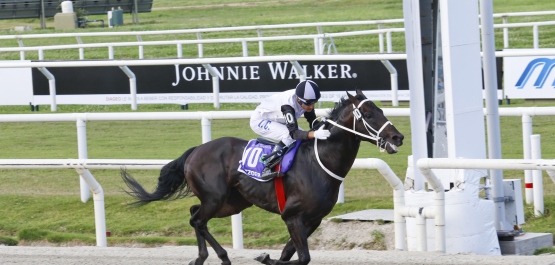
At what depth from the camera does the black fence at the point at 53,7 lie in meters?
23.8

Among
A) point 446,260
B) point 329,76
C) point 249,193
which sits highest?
point 329,76

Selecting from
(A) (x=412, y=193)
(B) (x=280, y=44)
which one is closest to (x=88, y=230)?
(A) (x=412, y=193)

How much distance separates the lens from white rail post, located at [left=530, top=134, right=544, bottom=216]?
698cm

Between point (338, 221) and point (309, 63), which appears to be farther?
point (309, 63)

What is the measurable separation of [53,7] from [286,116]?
2035 cm

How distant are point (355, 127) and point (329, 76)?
18.4 feet

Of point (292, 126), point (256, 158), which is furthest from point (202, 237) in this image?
point (292, 126)

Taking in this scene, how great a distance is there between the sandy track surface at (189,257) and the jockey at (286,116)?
2.49ft

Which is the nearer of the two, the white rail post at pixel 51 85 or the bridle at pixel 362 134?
the bridle at pixel 362 134

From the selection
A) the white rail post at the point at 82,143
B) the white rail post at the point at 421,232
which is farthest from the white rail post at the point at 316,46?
the white rail post at the point at 421,232

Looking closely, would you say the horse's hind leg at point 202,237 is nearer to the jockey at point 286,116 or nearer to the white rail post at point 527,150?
the jockey at point 286,116

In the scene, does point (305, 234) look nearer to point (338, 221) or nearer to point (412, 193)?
point (412, 193)

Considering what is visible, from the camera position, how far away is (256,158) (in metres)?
5.99

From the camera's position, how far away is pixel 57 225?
8125 mm
